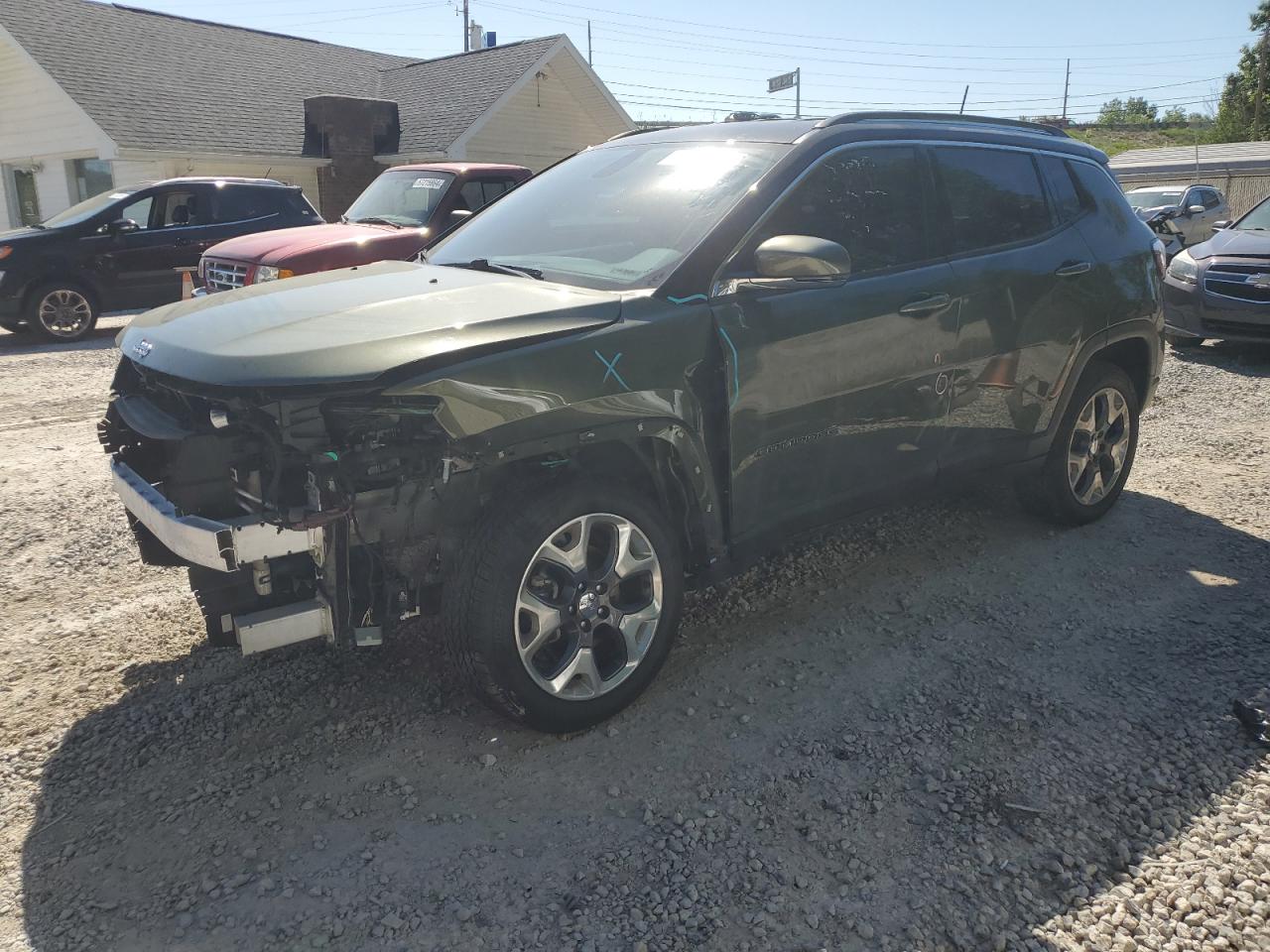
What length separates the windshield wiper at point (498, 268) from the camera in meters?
3.70

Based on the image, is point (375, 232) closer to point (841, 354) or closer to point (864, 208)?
point (864, 208)

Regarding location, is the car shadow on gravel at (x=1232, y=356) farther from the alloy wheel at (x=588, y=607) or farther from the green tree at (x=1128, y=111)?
the green tree at (x=1128, y=111)

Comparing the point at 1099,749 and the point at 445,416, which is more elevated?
the point at 445,416

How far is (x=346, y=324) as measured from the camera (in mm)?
2979

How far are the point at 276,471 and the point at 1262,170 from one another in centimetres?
3255

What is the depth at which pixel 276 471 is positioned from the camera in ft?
9.00

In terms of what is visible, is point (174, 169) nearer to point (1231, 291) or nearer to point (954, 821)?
point (1231, 291)

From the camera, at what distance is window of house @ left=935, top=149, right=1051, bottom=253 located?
4.29 m

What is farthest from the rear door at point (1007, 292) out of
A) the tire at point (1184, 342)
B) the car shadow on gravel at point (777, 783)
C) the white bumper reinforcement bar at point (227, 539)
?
the tire at point (1184, 342)

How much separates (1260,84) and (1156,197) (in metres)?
33.5

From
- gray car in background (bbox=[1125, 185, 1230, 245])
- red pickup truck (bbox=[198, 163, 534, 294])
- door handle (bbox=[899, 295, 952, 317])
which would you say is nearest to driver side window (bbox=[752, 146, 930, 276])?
door handle (bbox=[899, 295, 952, 317])

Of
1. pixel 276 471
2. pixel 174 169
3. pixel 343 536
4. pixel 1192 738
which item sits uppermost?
pixel 174 169

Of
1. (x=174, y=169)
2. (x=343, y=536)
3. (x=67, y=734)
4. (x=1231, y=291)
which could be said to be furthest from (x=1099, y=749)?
(x=174, y=169)

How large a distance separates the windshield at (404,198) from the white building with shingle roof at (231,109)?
10.9 meters
